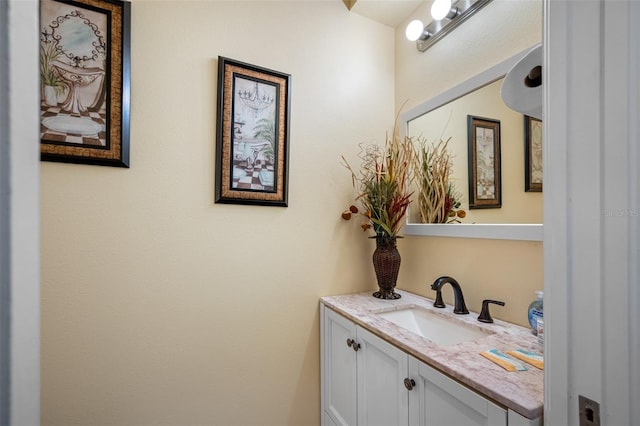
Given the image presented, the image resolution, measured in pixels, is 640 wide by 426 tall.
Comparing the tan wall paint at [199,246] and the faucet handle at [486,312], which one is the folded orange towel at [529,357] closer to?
the faucet handle at [486,312]

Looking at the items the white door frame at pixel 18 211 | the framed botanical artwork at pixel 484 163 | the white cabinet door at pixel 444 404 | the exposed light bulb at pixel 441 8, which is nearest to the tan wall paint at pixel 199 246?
the exposed light bulb at pixel 441 8

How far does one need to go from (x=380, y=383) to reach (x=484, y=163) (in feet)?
3.21

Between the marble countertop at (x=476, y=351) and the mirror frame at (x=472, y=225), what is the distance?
1.12 feet

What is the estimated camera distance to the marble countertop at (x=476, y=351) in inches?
27.7

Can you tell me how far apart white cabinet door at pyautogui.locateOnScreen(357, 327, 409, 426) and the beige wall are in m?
0.50

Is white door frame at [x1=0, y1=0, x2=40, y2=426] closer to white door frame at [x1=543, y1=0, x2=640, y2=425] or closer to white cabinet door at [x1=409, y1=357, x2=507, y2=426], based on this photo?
white door frame at [x1=543, y1=0, x2=640, y2=425]

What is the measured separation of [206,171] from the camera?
4.44 feet

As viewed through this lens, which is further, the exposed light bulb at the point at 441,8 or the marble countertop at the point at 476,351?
the exposed light bulb at the point at 441,8

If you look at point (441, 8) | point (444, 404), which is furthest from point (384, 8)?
point (444, 404)

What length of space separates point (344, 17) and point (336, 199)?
Answer: 3.34 ft

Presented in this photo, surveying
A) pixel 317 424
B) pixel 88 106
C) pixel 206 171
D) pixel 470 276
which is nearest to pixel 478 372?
pixel 470 276

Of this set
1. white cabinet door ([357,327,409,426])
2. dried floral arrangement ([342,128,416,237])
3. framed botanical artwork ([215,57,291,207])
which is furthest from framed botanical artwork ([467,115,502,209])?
framed botanical artwork ([215,57,291,207])

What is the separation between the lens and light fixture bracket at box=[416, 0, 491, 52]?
4.48 ft

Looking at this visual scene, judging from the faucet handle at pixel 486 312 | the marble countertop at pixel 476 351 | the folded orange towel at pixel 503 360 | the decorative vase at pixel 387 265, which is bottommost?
the marble countertop at pixel 476 351
